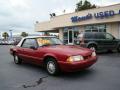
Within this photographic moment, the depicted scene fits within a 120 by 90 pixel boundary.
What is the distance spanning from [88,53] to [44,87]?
2.21 metres

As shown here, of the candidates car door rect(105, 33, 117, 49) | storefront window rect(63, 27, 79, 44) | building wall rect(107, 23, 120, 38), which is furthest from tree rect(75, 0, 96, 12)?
car door rect(105, 33, 117, 49)

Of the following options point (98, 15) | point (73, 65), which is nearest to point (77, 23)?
point (98, 15)

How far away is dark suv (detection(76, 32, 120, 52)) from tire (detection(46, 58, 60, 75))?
7413mm

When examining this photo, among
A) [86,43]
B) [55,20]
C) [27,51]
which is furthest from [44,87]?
[55,20]

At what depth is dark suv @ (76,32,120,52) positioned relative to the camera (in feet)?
47.6

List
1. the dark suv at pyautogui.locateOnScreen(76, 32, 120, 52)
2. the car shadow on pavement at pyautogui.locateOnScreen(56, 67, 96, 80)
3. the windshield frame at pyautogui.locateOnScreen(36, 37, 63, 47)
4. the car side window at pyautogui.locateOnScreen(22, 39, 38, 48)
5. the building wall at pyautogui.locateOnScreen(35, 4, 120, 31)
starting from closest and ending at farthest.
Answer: the car shadow on pavement at pyautogui.locateOnScreen(56, 67, 96, 80), the windshield frame at pyautogui.locateOnScreen(36, 37, 63, 47), the car side window at pyautogui.locateOnScreen(22, 39, 38, 48), the dark suv at pyautogui.locateOnScreen(76, 32, 120, 52), the building wall at pyautogui.locateOnScreen(35, 4, 120, 31)

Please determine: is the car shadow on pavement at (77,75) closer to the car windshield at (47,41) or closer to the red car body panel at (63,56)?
the red car body panel at (63,56)

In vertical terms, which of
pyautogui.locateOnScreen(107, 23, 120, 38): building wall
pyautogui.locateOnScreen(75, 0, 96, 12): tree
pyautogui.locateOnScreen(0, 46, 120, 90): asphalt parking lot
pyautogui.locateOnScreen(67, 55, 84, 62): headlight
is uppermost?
pyautogui.locateOnScreen(75, 0, 96, 12): tree

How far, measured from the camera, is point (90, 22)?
2262cm

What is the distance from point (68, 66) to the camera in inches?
260

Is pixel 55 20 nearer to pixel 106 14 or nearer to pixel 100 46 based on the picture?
pixel 106 14

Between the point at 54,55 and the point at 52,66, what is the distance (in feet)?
1.61

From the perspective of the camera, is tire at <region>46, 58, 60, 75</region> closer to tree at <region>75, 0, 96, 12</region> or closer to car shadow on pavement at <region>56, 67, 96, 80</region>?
car shadow on pavement at <region>56, 67, 96, 80</region>

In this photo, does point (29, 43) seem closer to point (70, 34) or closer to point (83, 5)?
point (70, 34)
